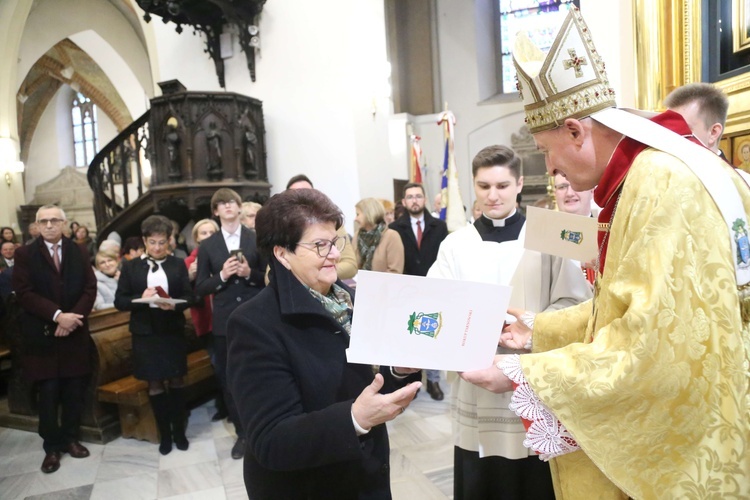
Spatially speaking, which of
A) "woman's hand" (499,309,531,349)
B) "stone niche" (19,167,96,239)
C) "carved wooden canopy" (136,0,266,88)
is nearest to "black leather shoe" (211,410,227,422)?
"woman's hand" (499,309,531,349)

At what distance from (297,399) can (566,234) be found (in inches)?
41.4

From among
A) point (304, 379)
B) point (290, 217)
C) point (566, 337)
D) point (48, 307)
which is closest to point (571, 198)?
point (566, 337)

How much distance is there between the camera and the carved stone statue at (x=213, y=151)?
22.9ft

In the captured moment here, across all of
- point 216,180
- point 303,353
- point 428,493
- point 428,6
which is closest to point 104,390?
point 428,493

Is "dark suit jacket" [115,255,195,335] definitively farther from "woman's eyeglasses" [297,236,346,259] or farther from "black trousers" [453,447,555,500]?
"woman's eyeglasses" [297,236,346,259]

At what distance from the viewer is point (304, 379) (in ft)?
4.75

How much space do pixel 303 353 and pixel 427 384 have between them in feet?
11.2

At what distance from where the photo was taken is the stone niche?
1728 cm

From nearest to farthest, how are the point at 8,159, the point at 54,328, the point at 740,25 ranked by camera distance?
the point at 740,25, the point at 54,328, the point at 8,159

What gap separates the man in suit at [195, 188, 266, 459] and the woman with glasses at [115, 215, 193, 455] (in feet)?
0.93

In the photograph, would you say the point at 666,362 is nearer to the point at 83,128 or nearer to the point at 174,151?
the point at 174,151

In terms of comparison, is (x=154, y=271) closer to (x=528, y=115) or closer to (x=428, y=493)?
(x=428, y=493)

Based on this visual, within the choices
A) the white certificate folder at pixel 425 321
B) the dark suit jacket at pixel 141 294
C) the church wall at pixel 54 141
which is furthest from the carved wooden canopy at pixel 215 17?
the church wall at pixel 54 141

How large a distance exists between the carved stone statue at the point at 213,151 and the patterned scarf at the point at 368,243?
123 inches
